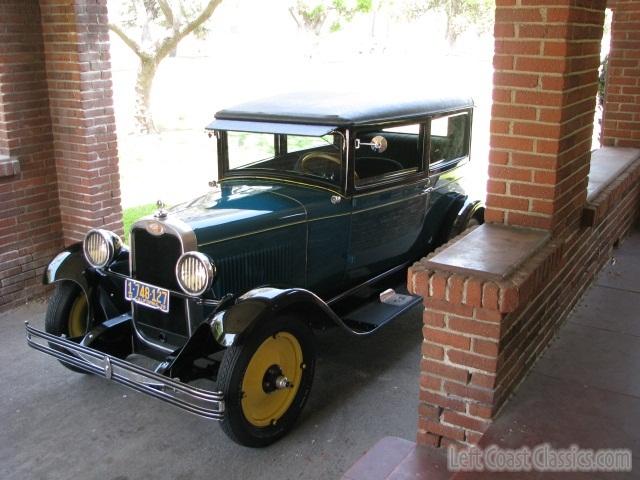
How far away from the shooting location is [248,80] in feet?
77.4

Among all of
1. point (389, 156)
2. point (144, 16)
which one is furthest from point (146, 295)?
point (144, 16)

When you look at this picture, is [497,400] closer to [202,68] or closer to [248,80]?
[248,80]

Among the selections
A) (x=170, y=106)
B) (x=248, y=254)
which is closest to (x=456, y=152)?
(x=248, y=254)

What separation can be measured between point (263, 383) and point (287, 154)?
1.90 m

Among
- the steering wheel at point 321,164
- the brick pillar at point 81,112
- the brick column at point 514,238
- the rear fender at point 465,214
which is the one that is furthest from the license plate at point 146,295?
the rear fender at point 465,214

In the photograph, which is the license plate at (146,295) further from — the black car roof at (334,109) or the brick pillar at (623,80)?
the brick pillar at (623,80)

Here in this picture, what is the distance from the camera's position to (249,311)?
3.71 meters

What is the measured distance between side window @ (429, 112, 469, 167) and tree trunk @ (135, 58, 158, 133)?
9.46m

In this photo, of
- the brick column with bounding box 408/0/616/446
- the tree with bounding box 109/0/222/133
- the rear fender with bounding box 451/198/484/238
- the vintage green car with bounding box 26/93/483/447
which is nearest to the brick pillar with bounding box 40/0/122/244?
the vintage green car with bounding box 26/93/483/447

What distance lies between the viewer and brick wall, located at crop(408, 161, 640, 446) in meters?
2.89

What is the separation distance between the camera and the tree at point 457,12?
115 feet

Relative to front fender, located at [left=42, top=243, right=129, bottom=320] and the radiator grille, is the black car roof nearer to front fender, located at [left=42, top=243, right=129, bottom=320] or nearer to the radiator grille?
the radiator grille

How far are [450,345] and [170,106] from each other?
1875 centimetres

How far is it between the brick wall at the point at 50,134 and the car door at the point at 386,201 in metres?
2.59
